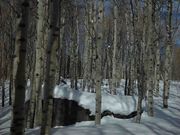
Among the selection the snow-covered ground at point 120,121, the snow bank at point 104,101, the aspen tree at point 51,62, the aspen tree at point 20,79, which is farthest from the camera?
the snow bank at point 104,101

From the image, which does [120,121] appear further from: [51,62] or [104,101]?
[51,62]

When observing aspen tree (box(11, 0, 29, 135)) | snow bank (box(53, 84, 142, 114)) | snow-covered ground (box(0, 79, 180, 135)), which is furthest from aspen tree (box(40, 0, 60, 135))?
snow bank (box(53, 84, 142, 114))

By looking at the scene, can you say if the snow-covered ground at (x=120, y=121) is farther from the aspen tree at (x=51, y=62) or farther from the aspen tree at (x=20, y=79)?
the aspen tree at (x=20, y=79)

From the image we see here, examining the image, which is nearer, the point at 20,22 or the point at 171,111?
the point at 20,22

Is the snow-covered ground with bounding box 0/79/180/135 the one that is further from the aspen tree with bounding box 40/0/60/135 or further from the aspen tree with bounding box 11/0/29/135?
the aspen tree with bounding box 11/0/29/135

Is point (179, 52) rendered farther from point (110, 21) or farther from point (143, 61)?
point (143, 61)

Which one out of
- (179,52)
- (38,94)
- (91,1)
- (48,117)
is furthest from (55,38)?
(179,52)

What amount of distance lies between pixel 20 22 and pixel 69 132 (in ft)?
A: 14.4

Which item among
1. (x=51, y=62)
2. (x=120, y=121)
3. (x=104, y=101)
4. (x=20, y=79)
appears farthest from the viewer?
(x=104, y=101)

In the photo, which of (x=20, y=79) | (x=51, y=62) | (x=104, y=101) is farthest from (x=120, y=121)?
(x=20, y=79)

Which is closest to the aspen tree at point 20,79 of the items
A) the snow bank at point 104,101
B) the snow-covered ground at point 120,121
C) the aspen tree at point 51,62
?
the aspen tree at point 51,62

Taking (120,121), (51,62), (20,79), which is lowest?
(120,121)

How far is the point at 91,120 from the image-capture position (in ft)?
46.1

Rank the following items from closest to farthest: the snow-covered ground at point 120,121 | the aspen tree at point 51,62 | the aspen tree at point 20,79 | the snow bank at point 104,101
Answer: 1. the aspen tree at point 20,79
2. the aspen tree at point 51,62
3. the snow-covered ground at point 120,121
4. the snow bank at point 104,101
